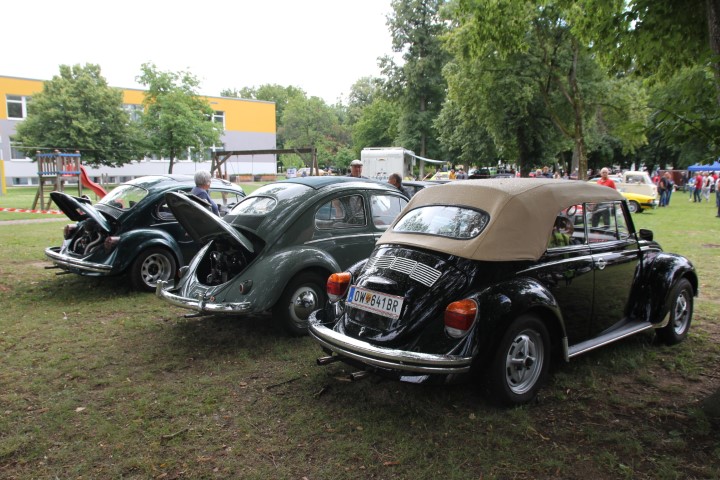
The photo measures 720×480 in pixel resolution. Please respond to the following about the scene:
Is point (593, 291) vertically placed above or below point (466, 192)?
below

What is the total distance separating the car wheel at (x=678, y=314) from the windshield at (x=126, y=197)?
7233 mm

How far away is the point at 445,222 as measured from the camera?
14.0 feet

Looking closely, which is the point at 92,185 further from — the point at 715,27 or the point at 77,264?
the point at 715,27

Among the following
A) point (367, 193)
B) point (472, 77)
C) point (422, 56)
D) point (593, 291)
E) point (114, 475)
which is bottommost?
point (114, 475)

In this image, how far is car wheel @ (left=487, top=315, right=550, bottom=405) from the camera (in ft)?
12.0

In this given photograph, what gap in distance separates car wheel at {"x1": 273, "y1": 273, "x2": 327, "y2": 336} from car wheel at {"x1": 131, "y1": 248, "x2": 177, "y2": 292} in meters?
2.88

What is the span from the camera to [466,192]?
4.38 metres

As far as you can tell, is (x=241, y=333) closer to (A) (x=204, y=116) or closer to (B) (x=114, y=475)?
(B) (x=114, y=475)

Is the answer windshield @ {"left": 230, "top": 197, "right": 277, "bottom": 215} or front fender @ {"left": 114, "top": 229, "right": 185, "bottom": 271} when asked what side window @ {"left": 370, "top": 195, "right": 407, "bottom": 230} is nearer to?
windshield @ {"left": 230, "top": 197, "right": 277, "bottom": 215}

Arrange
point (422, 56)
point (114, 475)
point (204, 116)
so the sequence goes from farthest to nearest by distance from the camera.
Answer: point (422, 56) → point (204, 116) → point (114, 475)

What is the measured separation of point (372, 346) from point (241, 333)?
2.59 m

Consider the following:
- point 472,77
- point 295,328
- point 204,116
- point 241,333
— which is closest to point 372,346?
point 295,328

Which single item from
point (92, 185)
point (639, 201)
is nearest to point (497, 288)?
point (92, 185)

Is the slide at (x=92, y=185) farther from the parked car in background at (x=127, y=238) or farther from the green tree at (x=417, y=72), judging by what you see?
the green tree at (x=417, y=72)
